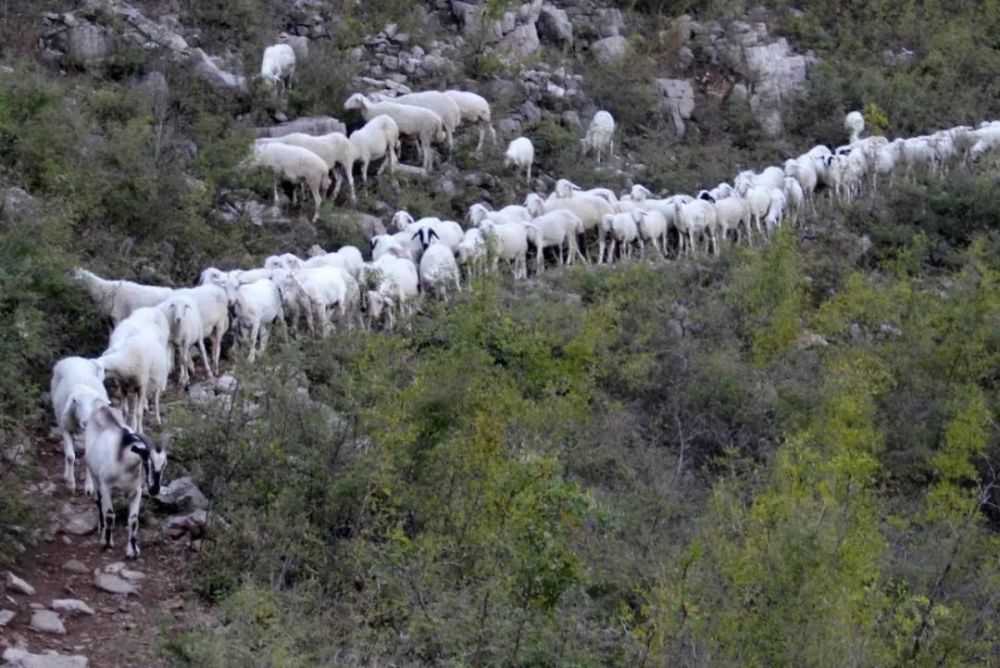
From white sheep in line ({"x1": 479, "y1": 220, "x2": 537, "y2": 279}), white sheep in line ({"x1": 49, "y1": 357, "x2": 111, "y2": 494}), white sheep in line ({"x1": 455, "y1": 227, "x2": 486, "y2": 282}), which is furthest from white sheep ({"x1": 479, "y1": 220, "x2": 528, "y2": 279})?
white sheep in line ({"x1": 49, "y1": 357, "x2": 111, "y2": 494})

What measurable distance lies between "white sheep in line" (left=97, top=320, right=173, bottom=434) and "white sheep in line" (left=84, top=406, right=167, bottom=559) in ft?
5.09

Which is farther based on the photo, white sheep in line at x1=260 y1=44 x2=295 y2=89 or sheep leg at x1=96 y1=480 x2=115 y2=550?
white sheep in line at x1=260 y1=44 x2=295 y2=89

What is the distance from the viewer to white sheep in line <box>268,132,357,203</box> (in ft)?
61.7

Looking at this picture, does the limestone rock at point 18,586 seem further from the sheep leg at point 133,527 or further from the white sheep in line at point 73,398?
the white sheep in line at point 73,398

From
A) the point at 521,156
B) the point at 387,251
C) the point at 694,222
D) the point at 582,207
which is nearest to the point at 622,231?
the point at 582,207

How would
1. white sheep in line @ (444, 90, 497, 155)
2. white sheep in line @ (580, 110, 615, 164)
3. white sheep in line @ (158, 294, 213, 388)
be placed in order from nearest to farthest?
white sheep in line @ (158, 294, 213, 388) → white sheep in line @ (444, 90, 497, 155) → white sheep in line @ (580, 110, 615, 164)

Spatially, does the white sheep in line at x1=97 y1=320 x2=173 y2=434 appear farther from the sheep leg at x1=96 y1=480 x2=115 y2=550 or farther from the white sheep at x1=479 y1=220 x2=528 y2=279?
the white sheep at x1=479 y1=220 x2=528 y2=279

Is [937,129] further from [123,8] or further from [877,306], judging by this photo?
[123,8]

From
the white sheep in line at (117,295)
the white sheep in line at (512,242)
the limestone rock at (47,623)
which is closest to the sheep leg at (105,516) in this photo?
the limestone rock at (47,623)

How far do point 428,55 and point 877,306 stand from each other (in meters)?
10.4

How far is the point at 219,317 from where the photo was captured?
43.8 ft

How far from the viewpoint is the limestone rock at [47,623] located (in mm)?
8508

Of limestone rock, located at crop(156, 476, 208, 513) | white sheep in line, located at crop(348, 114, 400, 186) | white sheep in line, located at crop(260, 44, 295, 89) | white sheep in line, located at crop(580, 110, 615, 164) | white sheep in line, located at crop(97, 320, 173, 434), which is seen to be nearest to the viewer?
limestone rock, located at crop(156, 476, 208, 513)

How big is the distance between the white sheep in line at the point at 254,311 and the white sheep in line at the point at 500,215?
17.4ft
